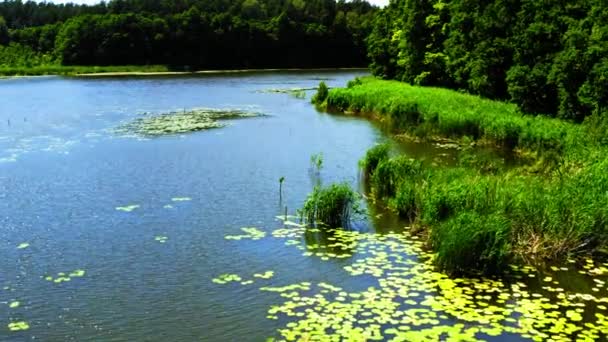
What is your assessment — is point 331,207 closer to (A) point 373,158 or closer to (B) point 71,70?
(A) point 373,158

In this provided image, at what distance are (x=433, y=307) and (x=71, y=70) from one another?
87.4 m

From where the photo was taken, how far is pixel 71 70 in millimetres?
89375

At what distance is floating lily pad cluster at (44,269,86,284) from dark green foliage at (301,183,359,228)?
18.0 ft

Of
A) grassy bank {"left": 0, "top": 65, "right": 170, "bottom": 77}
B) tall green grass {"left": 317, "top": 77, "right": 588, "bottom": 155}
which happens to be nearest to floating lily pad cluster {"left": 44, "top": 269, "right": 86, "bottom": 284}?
tall green grass {"left": 317, "top": 77, "right": 588, "bottom": 155}

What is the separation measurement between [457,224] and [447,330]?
294 cm

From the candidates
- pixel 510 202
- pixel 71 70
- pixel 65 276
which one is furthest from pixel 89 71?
pixel 510 202

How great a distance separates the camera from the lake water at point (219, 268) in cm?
1018

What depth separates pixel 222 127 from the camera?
33281 mm

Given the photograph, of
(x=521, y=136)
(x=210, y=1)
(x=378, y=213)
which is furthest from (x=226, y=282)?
(x=210, y=1)

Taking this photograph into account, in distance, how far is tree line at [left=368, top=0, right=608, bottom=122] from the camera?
23266mm

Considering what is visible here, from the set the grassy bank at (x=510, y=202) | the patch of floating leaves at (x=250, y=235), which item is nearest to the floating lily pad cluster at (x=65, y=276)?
the patch of floating leaves at (x=250, y=235)

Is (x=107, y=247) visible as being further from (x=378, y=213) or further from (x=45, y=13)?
(x=45, y=13)

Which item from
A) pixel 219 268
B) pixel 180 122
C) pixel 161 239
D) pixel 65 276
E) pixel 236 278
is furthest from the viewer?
pixel 180 122

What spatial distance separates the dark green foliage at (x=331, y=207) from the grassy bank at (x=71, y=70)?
77464mm
